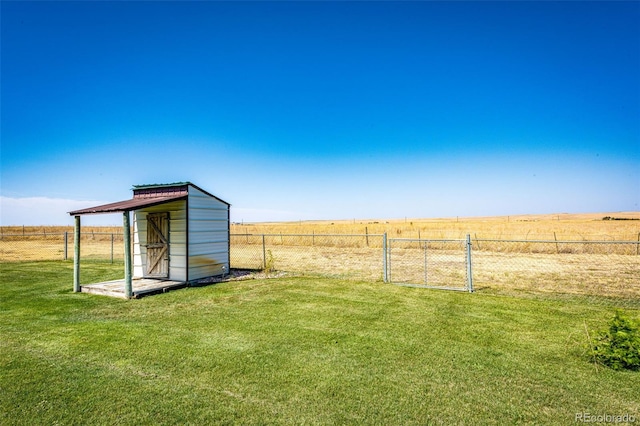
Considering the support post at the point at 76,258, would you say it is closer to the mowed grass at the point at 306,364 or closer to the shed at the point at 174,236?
the shed at the point at 174,236

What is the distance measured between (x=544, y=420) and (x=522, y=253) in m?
19.3

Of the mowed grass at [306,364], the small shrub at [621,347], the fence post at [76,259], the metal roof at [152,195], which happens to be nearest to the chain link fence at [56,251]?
the metal roof at [152,195]

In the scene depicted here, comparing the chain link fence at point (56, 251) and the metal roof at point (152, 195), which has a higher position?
the metal roof at point (152, 195)

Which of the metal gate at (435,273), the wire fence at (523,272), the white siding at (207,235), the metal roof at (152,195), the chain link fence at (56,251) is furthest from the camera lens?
the chain link fence at (56,251)

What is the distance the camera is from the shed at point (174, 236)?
34.9ft

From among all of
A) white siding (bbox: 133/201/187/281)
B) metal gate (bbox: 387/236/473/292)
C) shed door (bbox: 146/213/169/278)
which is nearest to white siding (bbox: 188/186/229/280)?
white siding (bbox: 133/201/187/281)

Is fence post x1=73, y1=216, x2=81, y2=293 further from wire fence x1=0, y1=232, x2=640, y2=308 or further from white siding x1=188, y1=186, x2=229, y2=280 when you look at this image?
wire fence x1=0, y1=232, x2=640, y2=308

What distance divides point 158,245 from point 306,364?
27.3 feet

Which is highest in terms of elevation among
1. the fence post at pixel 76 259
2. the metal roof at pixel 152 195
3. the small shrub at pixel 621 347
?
the metal roof at pixel 152 195

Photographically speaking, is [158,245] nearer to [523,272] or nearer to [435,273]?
[435,273]

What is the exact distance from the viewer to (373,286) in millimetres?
9836

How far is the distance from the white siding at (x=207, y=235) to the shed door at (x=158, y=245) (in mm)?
885

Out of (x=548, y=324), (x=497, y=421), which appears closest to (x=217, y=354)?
(x=497, y=421)

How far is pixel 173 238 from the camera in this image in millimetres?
10805
